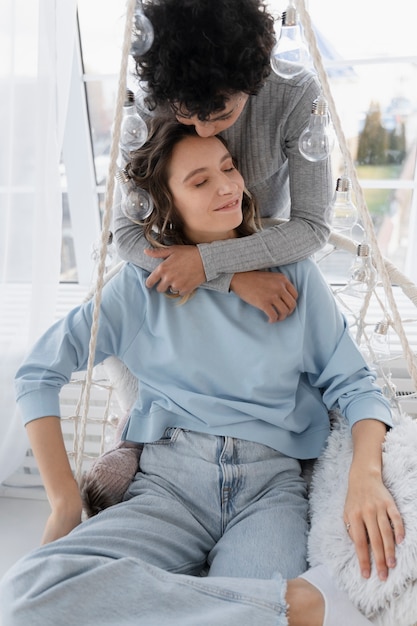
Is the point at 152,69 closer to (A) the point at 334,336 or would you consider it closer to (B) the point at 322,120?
(B) the point at 322,120

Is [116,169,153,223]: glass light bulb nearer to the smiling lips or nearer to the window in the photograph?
the smiling lips

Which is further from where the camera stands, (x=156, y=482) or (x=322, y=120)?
(x=156, y=482)

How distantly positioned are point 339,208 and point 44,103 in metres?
0.67

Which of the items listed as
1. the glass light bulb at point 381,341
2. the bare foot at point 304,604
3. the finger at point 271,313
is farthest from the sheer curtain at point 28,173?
the bare foot at point 304,604

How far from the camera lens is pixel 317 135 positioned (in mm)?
1146

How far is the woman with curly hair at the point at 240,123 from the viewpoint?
1.02 m

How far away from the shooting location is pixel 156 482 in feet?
4.16

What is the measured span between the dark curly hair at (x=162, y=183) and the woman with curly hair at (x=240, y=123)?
38 mm

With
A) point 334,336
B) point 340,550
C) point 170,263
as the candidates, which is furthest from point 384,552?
point 170,263

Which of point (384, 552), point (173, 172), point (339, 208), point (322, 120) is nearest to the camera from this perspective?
point (384, 552)

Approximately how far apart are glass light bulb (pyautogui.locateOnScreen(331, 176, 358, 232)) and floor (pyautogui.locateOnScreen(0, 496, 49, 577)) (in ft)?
3.58

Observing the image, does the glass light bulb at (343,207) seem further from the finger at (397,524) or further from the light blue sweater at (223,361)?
the finger at (397,524)

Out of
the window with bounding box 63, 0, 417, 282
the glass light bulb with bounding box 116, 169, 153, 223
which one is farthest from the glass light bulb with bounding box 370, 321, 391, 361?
the window with bounding box 63, 0, 417, 282

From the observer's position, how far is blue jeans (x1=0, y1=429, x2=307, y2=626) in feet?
3.13
